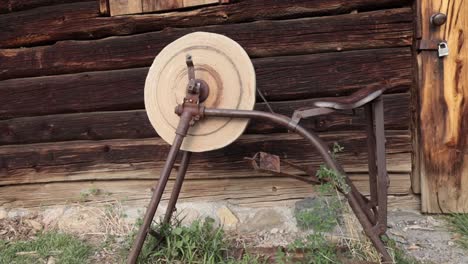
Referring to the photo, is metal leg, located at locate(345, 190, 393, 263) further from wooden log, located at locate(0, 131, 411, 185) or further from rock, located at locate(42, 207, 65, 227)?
rock, located at locate(42, 207, 65, 227)

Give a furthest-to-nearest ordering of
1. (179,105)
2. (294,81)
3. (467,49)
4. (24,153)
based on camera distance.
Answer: (24,153) < (294,81) < (467,49) < (179,105)

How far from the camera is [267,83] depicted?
8.81 ft

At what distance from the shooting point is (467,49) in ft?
8.14

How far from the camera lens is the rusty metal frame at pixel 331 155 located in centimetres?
196

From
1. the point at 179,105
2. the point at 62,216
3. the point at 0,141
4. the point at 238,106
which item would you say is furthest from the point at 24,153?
the point at 238,106

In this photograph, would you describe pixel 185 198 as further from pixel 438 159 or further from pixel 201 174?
pixel 438 159

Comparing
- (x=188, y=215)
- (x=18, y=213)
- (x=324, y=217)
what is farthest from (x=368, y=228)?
(x=18, y=213)

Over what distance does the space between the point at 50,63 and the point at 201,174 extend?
128 centimetres

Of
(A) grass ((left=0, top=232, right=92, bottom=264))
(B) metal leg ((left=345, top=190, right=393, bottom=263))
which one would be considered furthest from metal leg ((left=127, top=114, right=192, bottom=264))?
(B) metal leg ((left=345, top=190, right=393, bottom=263))

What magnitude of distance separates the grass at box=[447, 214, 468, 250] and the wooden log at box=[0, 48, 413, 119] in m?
0.80

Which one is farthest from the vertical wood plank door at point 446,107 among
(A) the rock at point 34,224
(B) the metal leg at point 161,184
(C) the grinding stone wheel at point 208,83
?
(A) the rock at point 34,224

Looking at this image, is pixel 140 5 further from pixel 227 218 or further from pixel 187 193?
pixel 227 218

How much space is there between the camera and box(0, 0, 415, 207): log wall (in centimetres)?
259

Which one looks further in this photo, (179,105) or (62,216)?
(62,216)
